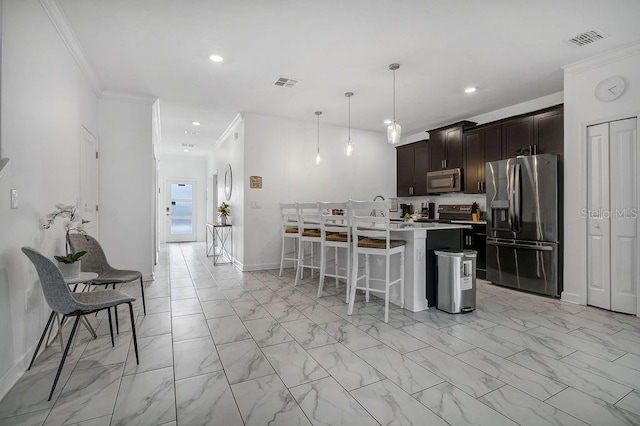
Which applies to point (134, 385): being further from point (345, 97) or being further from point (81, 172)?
point (345, 97)

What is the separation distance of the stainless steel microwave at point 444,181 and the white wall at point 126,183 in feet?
16.0

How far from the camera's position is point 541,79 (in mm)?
4035

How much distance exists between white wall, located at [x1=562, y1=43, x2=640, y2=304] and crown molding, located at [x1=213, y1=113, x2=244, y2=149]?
4.68 meters

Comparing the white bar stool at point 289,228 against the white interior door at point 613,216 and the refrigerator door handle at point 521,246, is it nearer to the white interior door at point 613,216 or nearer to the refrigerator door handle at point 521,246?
the refrigerator door handle at point 521,246

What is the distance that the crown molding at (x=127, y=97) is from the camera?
445 centimetres

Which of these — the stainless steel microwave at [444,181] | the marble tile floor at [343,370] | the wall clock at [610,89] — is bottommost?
the marble tile floor at [343,370]

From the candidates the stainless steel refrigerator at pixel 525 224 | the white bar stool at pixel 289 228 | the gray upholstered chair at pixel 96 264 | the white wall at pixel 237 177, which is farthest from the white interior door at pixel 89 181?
the stainless steel refrigerator at pixel 525 224

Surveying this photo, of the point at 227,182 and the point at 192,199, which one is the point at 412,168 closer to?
the point at 227,182

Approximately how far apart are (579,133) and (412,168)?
3207mm

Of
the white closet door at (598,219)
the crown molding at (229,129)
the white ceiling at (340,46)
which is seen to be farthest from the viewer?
the crown molding at (229,129)

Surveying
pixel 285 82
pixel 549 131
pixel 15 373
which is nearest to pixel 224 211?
pixel 285 82

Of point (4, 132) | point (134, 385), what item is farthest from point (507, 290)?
point (4, 132)

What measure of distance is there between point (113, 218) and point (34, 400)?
3210mm

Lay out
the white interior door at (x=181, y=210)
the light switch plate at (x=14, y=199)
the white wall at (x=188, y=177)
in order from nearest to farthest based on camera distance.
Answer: the light switch plate at (x=14, y=199) → the white wall at (x=188, y=177) → the white interior door at (x=181, y=210)
